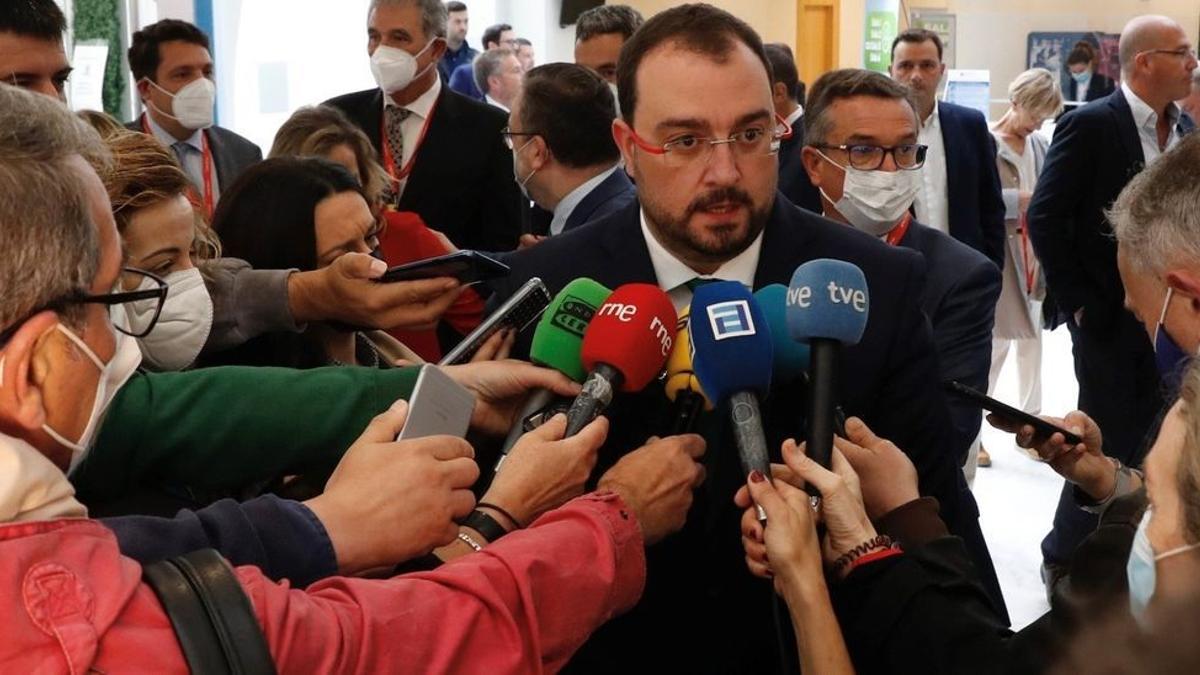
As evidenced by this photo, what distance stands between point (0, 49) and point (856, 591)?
7.61 ft

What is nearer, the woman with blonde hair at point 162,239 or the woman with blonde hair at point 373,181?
the woman with blonde hair at point 162,239

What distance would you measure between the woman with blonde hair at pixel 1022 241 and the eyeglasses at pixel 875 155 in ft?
8.26

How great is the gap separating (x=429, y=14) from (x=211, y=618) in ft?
13.2

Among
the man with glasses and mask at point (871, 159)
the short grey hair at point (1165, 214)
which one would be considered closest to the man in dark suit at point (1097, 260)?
the man with glasses and mask at point (871, 159)

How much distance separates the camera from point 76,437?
4.06 ft

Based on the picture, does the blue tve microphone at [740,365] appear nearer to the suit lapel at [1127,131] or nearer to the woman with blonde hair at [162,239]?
the woman with blonde hair at [162,239]

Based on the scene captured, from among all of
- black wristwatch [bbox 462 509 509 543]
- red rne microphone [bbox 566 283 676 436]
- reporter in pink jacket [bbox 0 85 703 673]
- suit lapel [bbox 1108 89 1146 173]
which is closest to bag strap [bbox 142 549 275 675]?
reporter in pink jacket [bbox 0 85 703 673]

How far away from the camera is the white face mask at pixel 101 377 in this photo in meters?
1.22

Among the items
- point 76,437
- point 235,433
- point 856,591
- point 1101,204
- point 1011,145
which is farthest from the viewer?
point 1011,145

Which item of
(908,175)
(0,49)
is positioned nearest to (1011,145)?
(908,175)

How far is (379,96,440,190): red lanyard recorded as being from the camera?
14.6 feet

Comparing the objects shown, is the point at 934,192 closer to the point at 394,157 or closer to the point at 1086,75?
the point at 394,157

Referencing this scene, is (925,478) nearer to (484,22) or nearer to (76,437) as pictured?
(76,437)

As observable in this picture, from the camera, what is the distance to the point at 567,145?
3615mm
